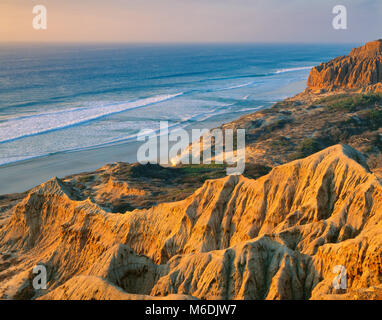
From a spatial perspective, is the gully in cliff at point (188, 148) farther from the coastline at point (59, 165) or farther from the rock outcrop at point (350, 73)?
the rock outcrop at point (350, 73)

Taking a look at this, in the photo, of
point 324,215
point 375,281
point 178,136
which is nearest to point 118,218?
point 324,215

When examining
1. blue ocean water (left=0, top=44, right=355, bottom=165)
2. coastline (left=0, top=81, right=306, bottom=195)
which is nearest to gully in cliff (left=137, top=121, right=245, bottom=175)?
coastline (left=0, top=81, right=306, bottom=195)

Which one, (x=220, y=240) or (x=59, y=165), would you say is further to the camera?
(x=59, y=165)

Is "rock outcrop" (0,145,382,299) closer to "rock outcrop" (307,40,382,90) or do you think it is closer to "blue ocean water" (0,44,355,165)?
"blue ocean water" (0,44,355,165)

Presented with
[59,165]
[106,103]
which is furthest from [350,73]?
[59,165]

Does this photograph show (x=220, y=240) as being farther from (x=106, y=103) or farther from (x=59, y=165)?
(x=106, y=103)
